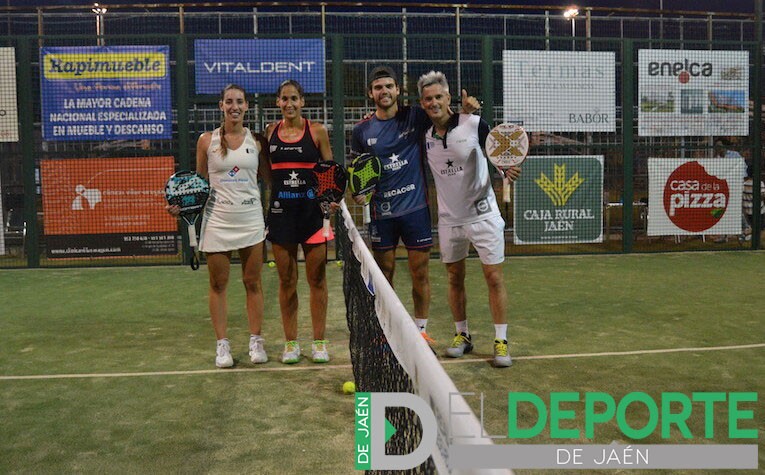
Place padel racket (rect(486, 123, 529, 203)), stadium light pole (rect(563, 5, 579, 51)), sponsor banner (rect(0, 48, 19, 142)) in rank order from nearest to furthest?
padel racket (rect(486, 123, 529, 203))
sponsor banner (rect(0, 48, 19, 142))
stadium light pole (rect(563, 5, 579, 51))

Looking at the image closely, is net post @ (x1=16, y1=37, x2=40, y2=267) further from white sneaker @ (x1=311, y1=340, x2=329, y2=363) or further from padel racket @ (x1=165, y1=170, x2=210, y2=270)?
white sneaker @ (x1=311, y1=340, x2=329, y2=363)

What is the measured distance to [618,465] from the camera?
3.14 meters

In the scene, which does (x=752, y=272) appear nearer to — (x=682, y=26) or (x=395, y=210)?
(x=395, y=210)

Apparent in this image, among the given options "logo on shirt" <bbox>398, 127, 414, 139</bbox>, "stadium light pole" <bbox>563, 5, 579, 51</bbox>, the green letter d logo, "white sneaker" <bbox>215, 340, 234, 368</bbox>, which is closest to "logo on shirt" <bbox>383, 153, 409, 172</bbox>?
"logo on shirt" <bbox>398, 127, 414, 139</bbox>

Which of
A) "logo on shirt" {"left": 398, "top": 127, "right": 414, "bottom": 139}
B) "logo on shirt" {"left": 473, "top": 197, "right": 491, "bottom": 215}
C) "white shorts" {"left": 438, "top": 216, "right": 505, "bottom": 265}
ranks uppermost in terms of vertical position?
"logo on shirt" {"left": 398, "top": 127, "right": 414, "bottom": 139}

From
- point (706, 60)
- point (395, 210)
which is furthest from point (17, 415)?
point (706, 60)

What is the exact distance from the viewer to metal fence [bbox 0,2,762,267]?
10.5 meters

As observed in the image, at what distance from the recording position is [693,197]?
37.3 ft

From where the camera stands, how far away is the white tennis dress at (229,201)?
4.80m

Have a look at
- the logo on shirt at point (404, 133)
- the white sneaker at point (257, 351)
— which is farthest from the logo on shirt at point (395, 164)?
the white sneaker at point (257, 351)

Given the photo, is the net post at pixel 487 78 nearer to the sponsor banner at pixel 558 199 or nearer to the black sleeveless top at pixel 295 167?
the sponsor banner at pixel 558 199

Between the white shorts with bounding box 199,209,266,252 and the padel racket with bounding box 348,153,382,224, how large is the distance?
2.41 ft

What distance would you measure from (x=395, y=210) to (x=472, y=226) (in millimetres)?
529

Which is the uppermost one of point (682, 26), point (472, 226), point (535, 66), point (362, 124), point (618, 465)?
point (682, 26)
